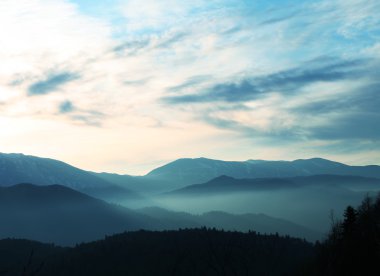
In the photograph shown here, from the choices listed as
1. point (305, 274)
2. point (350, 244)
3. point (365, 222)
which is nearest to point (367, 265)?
point (350, 244)

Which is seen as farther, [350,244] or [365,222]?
[365,222]

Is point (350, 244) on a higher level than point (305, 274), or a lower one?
higher

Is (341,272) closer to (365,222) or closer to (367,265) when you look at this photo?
(367,265)

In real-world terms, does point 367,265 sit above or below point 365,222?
below

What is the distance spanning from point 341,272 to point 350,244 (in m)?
6.02

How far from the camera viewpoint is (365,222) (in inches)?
5098

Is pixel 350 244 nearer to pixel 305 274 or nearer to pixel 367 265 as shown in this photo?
pixel 367 265

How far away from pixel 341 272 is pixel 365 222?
95.1 ft

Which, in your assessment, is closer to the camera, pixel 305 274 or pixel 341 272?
pixel 341 272

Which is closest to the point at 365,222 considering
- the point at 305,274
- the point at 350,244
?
the point at 350,244

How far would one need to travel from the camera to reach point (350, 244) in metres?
106

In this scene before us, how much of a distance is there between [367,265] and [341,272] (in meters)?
5.46

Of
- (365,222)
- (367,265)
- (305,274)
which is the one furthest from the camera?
(305,274)

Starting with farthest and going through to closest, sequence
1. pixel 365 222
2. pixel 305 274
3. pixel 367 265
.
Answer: pixel 305 274
pixel 365 222
pixel 367 265
